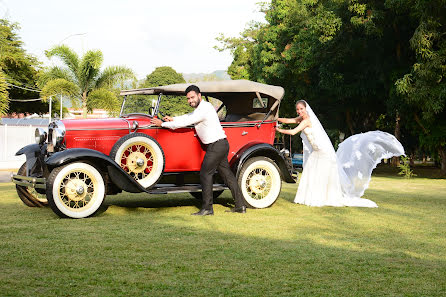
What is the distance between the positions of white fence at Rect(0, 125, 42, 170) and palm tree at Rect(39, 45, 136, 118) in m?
2.34

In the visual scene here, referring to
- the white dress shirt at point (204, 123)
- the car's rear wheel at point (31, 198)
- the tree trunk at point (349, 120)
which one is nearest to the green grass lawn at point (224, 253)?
the car's rear wheel at point (31, 198)

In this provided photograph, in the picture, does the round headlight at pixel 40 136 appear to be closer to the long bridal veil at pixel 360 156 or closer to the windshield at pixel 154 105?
the windshield at pixel 154 105

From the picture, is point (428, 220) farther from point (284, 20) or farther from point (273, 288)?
point (284, 20)

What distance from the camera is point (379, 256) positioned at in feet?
19.2

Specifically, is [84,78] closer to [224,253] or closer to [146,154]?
[146,154]

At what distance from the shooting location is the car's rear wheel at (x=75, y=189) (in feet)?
26.6

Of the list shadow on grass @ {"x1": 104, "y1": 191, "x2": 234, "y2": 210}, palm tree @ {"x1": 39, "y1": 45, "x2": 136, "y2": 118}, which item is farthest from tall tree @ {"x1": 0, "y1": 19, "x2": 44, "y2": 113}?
shadow on grass @ {"x1": 104, "y1": 191, "x2": 234, "y2": 210}

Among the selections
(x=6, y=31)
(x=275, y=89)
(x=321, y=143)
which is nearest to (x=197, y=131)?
(x=275, y=89)

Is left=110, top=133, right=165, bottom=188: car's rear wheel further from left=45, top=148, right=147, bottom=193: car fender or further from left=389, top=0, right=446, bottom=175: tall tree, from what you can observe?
left=389, top=0, right=446, bottom=175: tall tree

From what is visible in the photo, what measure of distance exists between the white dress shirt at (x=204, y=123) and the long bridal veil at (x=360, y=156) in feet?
8.47

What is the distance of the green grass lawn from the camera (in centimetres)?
459

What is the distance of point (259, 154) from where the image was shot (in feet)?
32.8

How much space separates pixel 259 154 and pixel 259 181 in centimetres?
49

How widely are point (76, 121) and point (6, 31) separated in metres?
42.2
